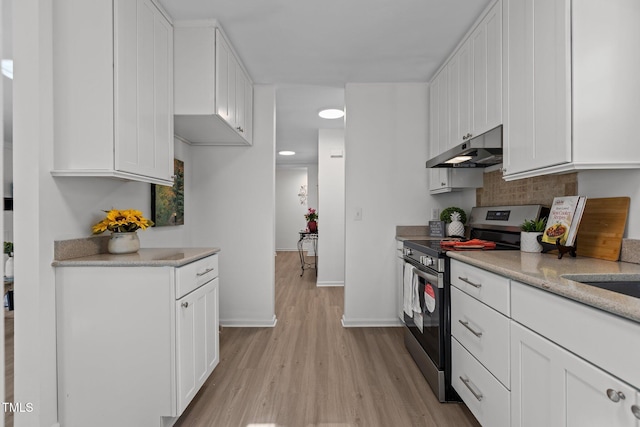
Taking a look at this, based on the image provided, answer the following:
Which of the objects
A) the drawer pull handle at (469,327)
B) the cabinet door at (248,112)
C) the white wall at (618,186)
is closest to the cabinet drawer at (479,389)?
the drawer pull handle at (469,327)

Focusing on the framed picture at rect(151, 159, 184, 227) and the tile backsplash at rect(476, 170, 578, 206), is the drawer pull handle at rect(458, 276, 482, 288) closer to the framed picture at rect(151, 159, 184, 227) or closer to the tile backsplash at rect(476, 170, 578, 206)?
the tile backsplash at rect(476, 170, 578, 206)

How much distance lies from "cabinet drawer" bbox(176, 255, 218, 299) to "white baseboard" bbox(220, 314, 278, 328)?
131 centimetres

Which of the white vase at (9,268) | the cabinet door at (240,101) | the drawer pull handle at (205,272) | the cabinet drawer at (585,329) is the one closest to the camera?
the cabinet drawer at (585,329)

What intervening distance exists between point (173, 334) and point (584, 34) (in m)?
2.30

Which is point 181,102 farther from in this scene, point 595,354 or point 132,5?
point 595,354

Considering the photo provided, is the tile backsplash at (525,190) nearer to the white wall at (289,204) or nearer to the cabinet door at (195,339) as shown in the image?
the cabinet door at (195,339)

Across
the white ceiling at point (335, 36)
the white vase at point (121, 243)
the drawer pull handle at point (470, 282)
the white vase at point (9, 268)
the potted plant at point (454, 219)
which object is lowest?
the drawer pull handle at point (470, 282)

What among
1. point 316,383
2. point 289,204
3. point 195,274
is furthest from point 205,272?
point 289,204

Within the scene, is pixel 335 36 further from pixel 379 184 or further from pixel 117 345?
pixel 117 345

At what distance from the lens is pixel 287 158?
781 centimetres

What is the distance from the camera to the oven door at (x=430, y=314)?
202 centimetres

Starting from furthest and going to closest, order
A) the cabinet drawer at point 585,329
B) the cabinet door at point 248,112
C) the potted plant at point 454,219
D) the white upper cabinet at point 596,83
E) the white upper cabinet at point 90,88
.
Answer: the cabinet door at point 248,112 → the potted plant at point 454,219 → the white upper cabinet at point 90,88 → the white upper cabinet at point 596,83 → the cabinet drawer at point 585,329

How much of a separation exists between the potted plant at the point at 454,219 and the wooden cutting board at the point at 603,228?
1227 mm

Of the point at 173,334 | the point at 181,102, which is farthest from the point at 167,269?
the point at 181,102
